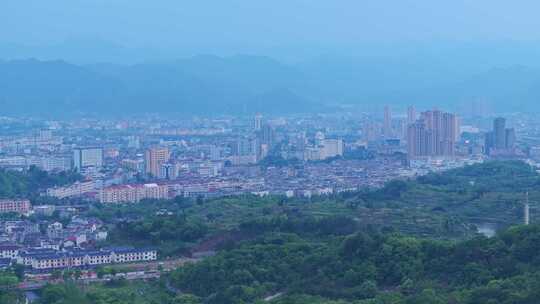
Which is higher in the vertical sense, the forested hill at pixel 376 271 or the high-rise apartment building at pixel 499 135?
the high-rise apartment building at pixel 499 135

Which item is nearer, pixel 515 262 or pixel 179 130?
pixel 515 262

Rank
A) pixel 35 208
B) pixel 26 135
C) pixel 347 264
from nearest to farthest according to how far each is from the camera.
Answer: pixel 347 264, pixel 35 208, pixel 26 135

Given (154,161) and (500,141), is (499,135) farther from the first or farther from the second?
(154,161)

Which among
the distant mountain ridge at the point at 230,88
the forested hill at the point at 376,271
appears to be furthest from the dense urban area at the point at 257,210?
the distant mountain ridge at the point at 230,88

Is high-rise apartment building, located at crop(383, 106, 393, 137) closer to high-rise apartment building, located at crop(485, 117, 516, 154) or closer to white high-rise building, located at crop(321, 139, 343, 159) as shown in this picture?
white high-rise building, located at crop(321, 139, 343, 159)

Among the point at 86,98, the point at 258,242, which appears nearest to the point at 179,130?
the point at 86,98

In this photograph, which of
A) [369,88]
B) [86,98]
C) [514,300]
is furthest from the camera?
[369,88]

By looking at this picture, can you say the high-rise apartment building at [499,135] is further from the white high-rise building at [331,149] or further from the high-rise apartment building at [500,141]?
the white high-rise building at [331,149]

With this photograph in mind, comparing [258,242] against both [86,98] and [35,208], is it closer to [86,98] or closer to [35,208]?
[35,208]
